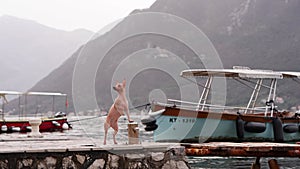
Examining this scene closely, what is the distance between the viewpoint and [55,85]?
625ft

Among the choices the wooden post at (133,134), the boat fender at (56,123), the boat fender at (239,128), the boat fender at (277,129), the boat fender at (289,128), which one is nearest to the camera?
the wooden post at (133,134)

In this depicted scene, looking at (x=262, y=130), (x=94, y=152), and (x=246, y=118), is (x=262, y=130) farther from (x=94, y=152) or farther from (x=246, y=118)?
(x=94, y=152)

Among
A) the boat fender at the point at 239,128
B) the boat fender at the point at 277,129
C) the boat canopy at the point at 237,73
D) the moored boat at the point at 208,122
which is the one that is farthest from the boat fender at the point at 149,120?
the boat fender at the point at 277,129

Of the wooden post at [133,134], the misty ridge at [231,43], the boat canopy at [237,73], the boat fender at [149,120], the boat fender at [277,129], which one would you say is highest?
the misty ridge at [231,43]

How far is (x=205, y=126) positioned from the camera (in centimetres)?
2750

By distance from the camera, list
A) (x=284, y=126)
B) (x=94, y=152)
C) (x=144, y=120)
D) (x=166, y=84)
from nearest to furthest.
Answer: (x=94, y=152) < (x=144, y=120) < (x=284, y=126) < (x=166, y=84)

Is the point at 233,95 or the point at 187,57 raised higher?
the point at 187,57

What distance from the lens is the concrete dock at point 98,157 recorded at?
10555 mm

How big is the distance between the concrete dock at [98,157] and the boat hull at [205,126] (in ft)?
53.3

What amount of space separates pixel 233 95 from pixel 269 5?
70.0m

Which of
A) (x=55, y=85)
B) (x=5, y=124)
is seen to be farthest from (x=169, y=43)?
(x=5, y=124)

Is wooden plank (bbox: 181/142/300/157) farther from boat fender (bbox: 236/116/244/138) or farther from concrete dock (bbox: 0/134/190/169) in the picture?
boat fender (bbox: 236/116/244/138)

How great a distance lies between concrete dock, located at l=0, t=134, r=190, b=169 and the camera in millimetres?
10555

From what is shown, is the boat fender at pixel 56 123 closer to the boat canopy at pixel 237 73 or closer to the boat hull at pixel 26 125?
the boat hull at pixel 26 125
